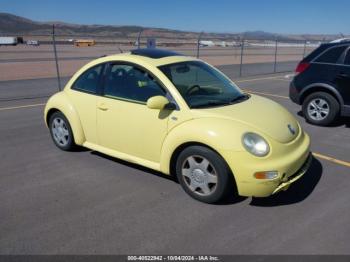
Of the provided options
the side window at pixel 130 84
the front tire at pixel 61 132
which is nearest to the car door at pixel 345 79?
the side window at pixel 130 84

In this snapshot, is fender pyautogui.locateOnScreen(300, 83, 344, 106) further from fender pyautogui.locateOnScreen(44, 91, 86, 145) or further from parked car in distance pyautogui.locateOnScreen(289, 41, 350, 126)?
fender pyautogui.locateOnScreen(44, 91, 86, 145)

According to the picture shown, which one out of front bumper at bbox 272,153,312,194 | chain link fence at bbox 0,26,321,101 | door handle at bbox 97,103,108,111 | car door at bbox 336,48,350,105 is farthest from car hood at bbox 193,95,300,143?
car door at bbox 336,48,350,105

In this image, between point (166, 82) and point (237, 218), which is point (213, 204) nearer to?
point (237, 218)

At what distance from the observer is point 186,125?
4004mm

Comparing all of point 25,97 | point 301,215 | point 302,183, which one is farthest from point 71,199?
point 25,97

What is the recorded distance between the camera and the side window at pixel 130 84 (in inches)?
174

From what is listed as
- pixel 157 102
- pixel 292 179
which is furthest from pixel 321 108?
pixel 157 102

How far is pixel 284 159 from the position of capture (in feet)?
12.5

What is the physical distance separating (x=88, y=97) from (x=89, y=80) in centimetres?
29

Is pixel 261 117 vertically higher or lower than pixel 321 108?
higher

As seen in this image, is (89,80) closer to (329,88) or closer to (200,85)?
(200,85)

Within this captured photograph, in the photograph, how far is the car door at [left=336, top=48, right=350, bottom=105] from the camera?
6948 millimetres

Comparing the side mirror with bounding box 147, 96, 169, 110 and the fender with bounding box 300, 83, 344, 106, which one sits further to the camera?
the fender with bounding box 300, 83, 344, 106

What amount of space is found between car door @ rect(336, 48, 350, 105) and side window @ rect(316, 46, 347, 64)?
0.48 ft
